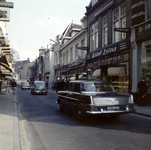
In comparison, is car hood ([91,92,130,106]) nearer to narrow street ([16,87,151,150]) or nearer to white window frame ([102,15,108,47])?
narrow street ([16,87,151,150])

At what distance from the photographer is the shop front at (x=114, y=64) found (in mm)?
14202

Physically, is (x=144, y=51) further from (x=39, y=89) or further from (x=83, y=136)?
(x=39, y=89)

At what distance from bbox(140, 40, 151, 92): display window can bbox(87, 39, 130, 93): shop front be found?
1.38m

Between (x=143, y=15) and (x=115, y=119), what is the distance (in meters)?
7.98

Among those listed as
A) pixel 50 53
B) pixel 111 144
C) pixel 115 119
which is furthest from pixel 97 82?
pixel 50 53

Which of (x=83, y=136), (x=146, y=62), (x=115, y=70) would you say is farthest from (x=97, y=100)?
(x=115, y=70)

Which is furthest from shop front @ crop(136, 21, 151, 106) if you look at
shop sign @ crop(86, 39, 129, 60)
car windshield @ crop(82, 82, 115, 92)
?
car windshield @ crop(82, 82, 115, 92)

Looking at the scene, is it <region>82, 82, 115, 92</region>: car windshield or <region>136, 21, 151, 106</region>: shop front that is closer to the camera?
<region>82, 82, 115, 92</region>: car windshield

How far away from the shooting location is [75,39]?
27.6m

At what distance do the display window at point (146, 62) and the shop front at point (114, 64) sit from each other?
1.38 metres

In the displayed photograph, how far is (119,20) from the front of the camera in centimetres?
1552

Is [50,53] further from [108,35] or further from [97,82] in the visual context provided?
[97,82]

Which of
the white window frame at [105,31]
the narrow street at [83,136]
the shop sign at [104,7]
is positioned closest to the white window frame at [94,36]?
the shop sign at [104,7]

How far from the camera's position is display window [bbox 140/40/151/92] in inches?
470
